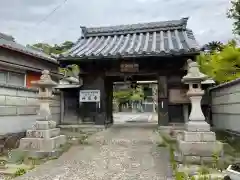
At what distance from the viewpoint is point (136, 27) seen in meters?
14.5

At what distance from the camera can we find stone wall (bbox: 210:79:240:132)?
26.0 ft

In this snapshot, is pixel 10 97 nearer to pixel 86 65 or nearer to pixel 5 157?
pixel 5 157

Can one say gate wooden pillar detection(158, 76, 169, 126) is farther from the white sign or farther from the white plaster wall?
the white sign

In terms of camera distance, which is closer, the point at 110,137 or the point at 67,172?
the point at 67,172

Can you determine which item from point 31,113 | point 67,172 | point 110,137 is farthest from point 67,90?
point 67,172

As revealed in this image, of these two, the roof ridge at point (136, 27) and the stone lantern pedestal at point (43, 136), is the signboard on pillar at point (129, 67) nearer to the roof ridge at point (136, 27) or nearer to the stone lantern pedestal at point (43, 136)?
the stone lantern pedestal at point (43, 136)

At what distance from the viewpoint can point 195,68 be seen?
666cm

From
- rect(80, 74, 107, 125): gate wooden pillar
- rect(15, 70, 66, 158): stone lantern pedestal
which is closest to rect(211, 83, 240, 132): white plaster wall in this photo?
rect(80, 74, 107, 125): gate wooden pillar

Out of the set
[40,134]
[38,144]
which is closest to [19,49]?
[40,134]

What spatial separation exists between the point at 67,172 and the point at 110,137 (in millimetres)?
3915

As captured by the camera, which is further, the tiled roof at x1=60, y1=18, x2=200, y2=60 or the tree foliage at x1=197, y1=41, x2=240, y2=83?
the tiled roof at x1=60, y1=18, x2=200, y2=60

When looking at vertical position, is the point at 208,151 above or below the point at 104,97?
below

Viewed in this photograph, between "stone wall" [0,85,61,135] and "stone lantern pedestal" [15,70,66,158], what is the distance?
1203mm

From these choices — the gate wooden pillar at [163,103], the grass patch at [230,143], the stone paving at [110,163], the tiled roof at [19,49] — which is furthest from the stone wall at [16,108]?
the grass patch at [230,143]
